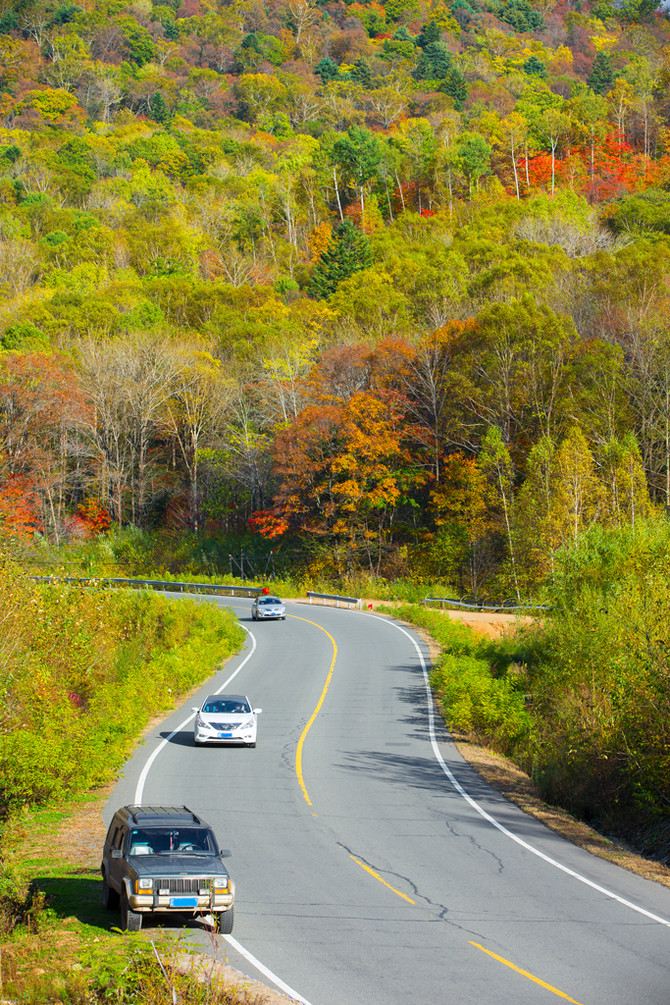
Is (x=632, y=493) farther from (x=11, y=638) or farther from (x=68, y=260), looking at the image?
(x=68, y=260)

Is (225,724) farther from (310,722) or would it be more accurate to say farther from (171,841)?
(171,841)

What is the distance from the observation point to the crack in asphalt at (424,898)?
16.0 m

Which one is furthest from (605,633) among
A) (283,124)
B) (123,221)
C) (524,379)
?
(283,124)

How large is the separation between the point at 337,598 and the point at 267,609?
1031 cm

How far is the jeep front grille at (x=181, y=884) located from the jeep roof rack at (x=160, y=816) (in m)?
1.30

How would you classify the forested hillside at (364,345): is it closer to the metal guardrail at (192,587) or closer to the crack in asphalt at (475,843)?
the metal guardrail at (192,587)

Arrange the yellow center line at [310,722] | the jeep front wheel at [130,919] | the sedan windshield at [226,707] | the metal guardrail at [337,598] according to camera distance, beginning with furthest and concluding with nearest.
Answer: the metal guardrail at [337,598] < the sedan windshield at [226,707] < the yellow center line at [310,722] < the jeep front wheel at [130,919]

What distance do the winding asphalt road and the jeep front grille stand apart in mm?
832

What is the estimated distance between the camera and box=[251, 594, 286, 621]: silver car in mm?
57000

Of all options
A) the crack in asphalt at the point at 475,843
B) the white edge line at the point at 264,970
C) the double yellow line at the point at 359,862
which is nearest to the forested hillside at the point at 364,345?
the double yellow line at the point at 359,862

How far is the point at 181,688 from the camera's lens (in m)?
39.4

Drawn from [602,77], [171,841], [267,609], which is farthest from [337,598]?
[602,77]

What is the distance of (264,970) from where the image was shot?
13.8 meters

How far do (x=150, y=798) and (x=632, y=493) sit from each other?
34164mm
